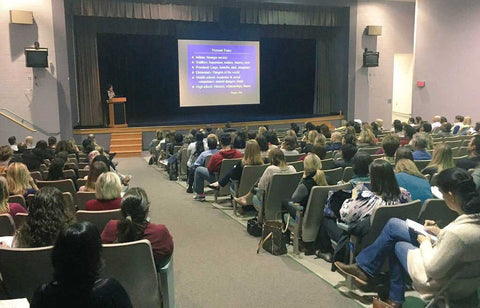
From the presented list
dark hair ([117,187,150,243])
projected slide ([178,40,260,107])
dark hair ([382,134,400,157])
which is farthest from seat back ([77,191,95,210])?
projected slide ([178,40,260,107])

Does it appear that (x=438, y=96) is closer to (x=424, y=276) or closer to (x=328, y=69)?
(x=328, y=69)

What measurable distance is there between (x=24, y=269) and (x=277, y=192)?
9.89 feet

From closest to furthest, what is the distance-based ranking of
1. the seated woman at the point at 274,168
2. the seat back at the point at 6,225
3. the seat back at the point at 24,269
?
the seat back at the point at 24,269 < the seat back at the point at 6,225 < the seated woman at the point at 274,168

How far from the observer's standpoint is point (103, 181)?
3699 millimetres

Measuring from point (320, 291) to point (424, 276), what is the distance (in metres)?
1.17

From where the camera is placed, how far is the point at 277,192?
195 inches

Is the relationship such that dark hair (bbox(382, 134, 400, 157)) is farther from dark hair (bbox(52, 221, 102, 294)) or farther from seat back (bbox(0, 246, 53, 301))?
dark hair (bbox(52, 221, 102, 294))

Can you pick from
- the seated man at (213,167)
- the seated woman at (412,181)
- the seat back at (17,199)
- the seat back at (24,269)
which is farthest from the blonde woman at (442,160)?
the seat back at (17,199)

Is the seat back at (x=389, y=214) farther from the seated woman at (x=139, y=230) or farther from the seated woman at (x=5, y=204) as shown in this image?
the seated woman at (x=5, y=204)

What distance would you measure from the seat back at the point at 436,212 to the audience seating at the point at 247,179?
100 inches

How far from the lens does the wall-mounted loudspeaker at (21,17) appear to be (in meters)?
11.3

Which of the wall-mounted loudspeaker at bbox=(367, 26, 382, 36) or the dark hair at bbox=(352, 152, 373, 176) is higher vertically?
the wall-mounted loudspeaker at bbox=(367, 26, 382, 36)

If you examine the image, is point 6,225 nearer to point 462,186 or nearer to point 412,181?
point 462,186

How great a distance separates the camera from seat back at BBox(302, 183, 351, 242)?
163 inches
